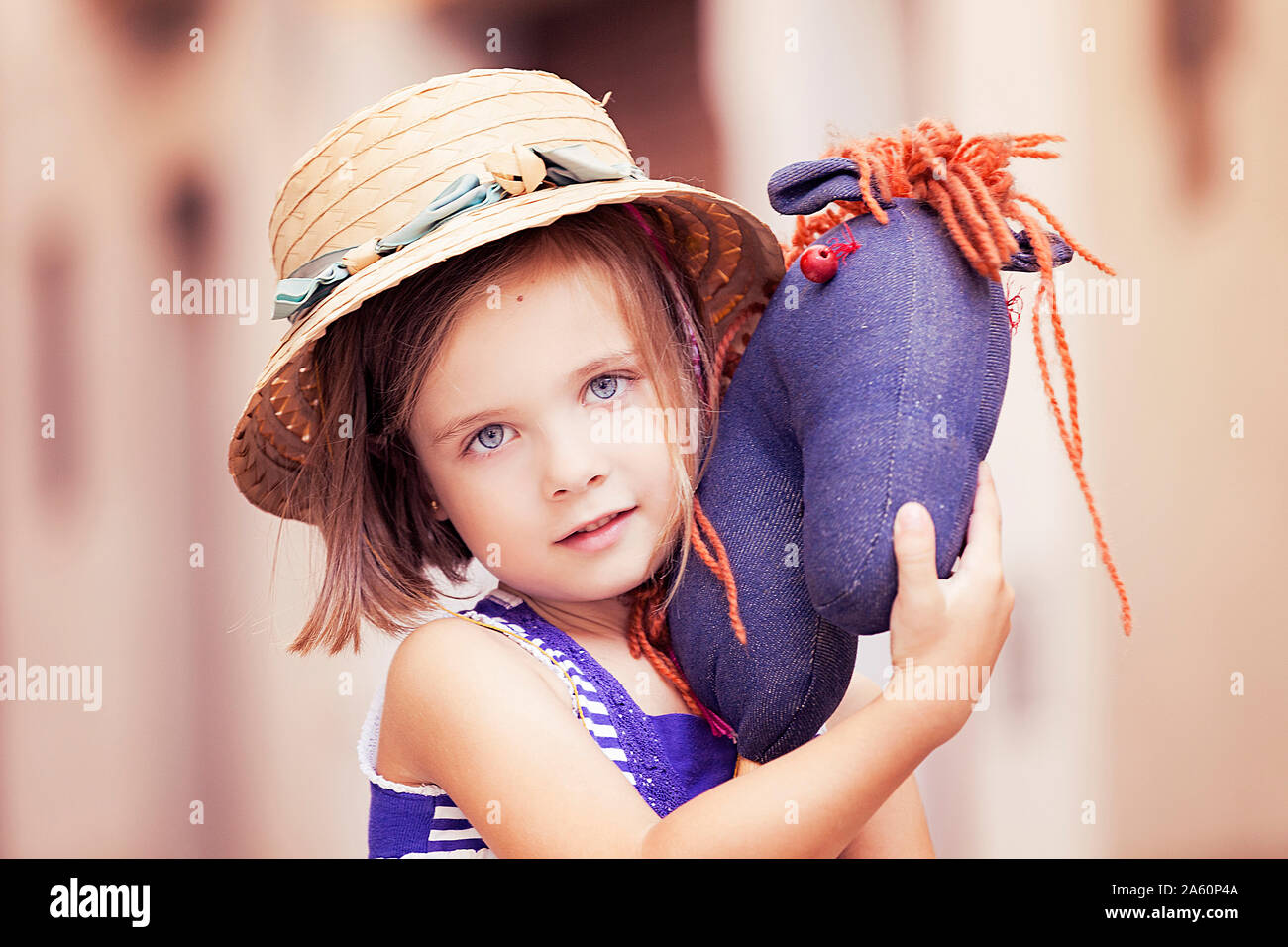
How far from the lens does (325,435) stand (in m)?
0.93

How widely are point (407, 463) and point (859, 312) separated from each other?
424 millimetres

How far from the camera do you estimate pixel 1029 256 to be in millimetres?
771

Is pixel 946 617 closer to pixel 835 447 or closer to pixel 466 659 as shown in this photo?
pixel 835 447

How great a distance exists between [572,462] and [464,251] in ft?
0.53

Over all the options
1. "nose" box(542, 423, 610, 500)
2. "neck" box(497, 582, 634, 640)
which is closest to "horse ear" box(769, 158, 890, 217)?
"nose" box(542, 423, 610, 500)

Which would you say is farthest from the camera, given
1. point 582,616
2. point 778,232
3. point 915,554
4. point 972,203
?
point 778,232

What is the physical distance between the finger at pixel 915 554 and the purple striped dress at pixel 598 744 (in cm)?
26

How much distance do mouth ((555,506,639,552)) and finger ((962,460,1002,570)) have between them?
0.81 feet

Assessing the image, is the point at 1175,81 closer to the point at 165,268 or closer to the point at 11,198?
the point at 165,268

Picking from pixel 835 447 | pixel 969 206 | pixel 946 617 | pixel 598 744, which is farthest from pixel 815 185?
pixel 598 744

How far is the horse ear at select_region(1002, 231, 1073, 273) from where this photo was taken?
2.51 ft

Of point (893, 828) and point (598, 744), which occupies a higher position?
point (598, 744)

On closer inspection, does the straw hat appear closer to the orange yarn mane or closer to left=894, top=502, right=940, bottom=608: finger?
the orange yarn mane
